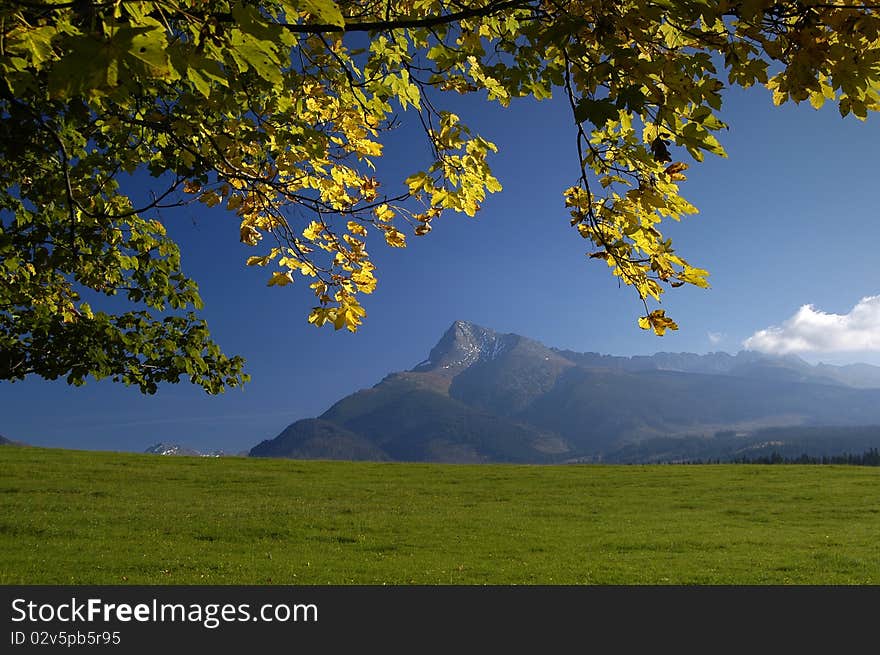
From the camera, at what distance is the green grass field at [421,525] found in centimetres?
1580

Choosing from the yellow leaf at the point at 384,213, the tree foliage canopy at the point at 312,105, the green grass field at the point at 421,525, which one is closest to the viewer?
the tree foliage canopy at the point at 312,105

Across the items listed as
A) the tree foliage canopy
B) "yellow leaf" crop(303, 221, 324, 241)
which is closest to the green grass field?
the tree foliage canopy

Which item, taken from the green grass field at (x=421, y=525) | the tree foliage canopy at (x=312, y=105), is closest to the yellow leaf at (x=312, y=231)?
the tree foliage canopy at (x=312, y=105)

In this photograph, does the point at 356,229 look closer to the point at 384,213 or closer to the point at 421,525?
the point at 384,213

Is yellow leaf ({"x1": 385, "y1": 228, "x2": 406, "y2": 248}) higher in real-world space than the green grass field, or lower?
higher

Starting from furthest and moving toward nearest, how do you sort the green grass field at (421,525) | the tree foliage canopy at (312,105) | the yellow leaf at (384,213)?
the green grass field at (421,525) < the yellow leaf at (384,213) < the tree foliage canopy at (312,105)

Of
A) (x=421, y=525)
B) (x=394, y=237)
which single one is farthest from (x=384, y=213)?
(x=421, y=525)

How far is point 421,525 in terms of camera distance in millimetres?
24906

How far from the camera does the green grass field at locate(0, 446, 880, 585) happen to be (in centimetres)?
1580

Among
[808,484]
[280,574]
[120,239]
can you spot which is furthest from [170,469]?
[808,484]

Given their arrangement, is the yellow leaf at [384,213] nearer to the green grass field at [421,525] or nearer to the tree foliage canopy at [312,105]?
the tree foliage canopy at [312,105]

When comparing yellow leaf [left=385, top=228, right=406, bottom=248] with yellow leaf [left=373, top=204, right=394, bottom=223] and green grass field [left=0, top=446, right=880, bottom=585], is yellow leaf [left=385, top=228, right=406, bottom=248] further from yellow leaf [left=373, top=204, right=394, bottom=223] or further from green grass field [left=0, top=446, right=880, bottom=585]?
green grass field [left=0, top=446, right=880, bottom=585]
